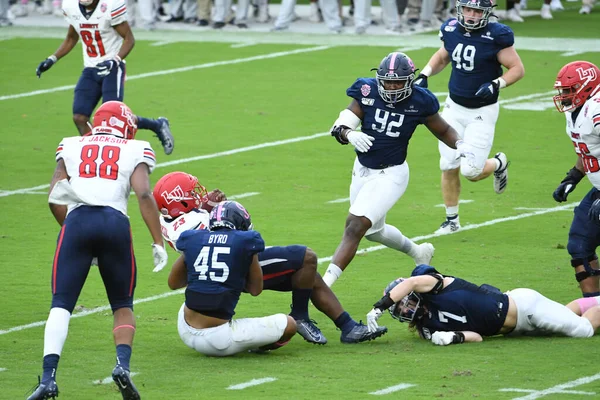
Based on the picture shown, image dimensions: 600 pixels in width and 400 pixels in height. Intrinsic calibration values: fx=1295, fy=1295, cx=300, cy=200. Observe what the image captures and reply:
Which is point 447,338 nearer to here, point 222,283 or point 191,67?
point 222,283

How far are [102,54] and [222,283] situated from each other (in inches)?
254

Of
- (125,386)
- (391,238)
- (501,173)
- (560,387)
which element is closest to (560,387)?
(560,387)

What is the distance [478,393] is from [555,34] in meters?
14.9

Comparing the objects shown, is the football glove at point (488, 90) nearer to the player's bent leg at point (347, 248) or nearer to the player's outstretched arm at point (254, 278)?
the player's bent leg at point (347, 248)

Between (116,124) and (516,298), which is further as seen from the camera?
(516,298)

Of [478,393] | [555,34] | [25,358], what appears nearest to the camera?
[478,393]

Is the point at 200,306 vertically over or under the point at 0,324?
over

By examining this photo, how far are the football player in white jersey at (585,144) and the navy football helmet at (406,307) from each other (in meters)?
1.35

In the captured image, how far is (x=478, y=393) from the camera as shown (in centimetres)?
665

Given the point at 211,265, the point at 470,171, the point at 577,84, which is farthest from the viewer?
the point at 470,171

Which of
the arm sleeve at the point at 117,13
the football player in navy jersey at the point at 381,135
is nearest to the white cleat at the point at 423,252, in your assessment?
the football player in navy jersey at the point at 381,135

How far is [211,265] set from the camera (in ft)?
23.6

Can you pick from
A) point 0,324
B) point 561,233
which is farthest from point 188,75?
point 0,324

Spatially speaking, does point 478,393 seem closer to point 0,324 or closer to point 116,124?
point 116,124
